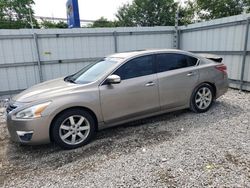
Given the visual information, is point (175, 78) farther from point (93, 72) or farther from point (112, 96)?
point (93, 72)

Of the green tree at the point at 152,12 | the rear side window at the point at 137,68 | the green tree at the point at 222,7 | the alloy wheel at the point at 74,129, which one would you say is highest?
the green tree at the point at 152,12

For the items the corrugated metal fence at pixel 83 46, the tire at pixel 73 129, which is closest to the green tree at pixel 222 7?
the corrugated metal fence at pixel 83 46

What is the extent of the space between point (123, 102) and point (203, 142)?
1.48 metres

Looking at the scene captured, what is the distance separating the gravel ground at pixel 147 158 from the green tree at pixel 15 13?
25.9m

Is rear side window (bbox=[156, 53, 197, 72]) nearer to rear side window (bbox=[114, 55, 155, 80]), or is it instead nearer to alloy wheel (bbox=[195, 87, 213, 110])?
rear side window (bbox=[114, 55, 155, 80])

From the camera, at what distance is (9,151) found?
359 cm

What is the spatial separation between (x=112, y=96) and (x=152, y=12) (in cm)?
2382

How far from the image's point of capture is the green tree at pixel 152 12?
2481 centimetres

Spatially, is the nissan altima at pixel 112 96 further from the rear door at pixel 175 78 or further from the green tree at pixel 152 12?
the green tree at pixel 152 12

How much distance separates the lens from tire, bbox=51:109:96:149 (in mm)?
3324

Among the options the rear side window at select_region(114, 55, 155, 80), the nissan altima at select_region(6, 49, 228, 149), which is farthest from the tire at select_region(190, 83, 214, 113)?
the rear side window at select_region(114, 55, 155, 80)

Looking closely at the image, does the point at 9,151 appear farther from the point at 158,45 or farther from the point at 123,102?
the point at 158,45

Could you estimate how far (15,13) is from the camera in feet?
86.5

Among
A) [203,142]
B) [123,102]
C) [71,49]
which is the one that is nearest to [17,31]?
[71,49]
